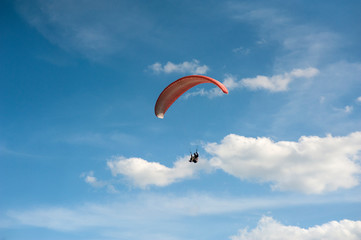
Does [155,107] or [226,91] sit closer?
[226,91]

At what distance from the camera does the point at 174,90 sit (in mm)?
36906

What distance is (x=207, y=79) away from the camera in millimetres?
33344

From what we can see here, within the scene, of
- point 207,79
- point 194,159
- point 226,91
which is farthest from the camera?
point 194,159

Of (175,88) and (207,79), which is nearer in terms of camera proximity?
(207,79)

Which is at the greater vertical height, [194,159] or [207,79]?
[207,79]

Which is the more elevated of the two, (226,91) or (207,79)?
(207,79)

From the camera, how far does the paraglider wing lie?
34375 mm

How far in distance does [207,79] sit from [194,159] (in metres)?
7.68

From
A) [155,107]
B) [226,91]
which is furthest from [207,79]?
[155,107]

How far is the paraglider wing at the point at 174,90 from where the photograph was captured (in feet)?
113

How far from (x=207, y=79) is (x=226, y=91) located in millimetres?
2953

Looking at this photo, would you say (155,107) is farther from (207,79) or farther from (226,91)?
(226,91)

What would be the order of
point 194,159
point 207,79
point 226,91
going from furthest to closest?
point 194,159 < point 207,79 < point 226,91

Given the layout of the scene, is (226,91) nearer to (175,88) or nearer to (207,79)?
(207,79)
